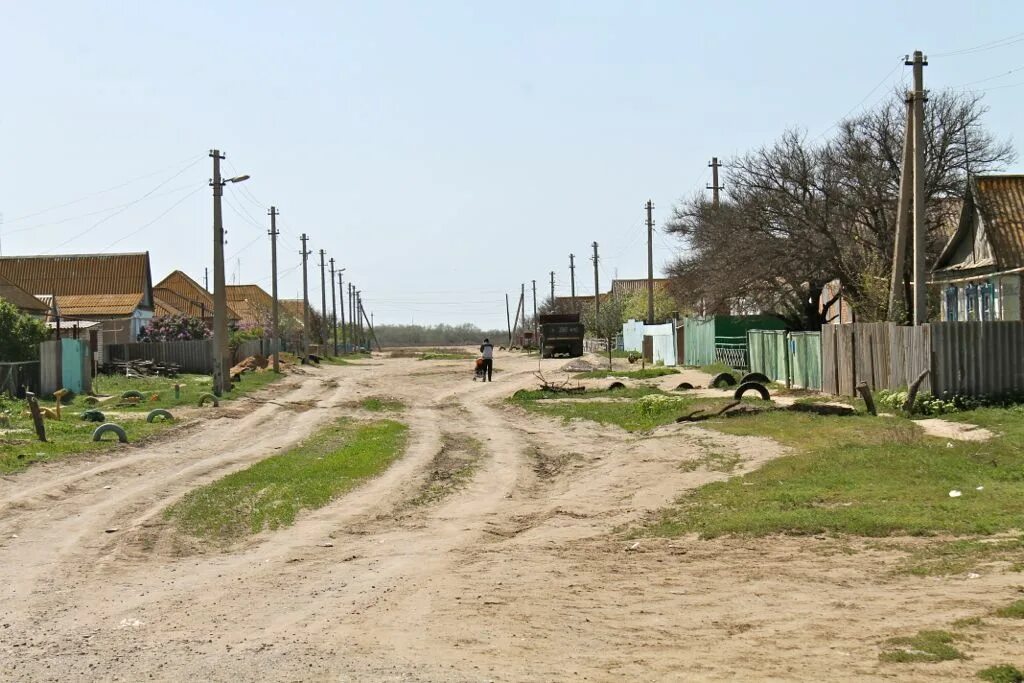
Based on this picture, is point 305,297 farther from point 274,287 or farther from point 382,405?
point 382,405

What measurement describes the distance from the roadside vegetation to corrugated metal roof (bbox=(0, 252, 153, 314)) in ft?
97.8

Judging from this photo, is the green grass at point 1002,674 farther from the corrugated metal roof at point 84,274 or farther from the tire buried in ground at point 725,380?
the corrugated metal roof at point 84,274

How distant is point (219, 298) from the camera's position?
1547 inches

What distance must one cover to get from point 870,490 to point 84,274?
7101cm

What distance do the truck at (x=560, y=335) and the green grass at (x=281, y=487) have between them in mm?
52372

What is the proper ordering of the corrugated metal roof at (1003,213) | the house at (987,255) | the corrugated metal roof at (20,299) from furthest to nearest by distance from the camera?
the corrugated metal roof at (20,299) → the corrugated metal roof at (1003,213) → the house at (987,255)

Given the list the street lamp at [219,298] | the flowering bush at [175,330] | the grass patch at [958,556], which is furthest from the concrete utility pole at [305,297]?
the grass patch at [958,556]

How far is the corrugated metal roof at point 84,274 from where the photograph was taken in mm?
76188

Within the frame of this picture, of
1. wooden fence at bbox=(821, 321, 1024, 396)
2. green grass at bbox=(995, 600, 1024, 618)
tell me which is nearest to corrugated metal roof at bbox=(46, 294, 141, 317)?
wooden fence at bbox=(821, 321, 1024, 396)

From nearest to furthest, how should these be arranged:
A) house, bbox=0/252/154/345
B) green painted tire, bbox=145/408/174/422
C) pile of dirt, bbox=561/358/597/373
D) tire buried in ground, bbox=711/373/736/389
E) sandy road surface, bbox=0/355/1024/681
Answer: sandy road surface, bbox=0/355/1024/681, green painted tire, bbox=145/408/174/422, tire buried in ground, bbox=711/373/736/389, pile of dirt, bbox=561/358/597/373, house, bbox=0/252/154/345

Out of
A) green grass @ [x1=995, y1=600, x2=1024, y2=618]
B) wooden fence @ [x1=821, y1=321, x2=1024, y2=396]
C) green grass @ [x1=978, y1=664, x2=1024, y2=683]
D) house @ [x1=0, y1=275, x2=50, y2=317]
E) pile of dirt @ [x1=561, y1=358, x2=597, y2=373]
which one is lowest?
green grass @ [x1=978, y1=664, x2=1024, y2=683]

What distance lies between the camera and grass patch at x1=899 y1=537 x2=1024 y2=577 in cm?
966

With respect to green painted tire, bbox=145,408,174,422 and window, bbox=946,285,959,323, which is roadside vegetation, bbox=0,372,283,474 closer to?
green painted tire, bbox=145,408,174,422

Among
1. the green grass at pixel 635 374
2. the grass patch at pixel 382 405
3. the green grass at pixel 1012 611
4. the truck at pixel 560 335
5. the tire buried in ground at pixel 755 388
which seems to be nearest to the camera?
the green grass at pixel 1012 611
